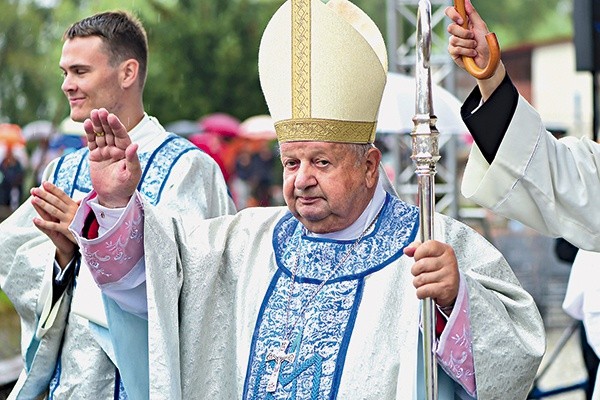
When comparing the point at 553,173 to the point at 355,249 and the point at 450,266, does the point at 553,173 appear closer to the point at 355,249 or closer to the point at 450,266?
the point at 450,266

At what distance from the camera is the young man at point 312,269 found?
371 centimetres

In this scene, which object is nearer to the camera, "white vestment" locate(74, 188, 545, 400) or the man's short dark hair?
"white vestment" locate(74, 188, 545, 400)

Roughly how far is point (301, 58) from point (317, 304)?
2.50 feet

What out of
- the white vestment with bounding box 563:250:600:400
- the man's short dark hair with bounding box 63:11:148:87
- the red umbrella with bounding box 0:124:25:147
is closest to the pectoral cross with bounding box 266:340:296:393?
the man's short dark hair with bounding box 63:11:148:87

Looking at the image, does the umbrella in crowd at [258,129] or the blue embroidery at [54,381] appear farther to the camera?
the umbrella in crowd at [258,129]

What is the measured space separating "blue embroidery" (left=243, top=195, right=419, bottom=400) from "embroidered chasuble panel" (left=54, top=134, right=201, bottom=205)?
35.0 inches

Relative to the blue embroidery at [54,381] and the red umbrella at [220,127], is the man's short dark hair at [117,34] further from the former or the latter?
the red umbrella at [220,127]

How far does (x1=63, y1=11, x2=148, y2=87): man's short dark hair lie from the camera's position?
192 inches

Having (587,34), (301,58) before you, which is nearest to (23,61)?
(587,34)

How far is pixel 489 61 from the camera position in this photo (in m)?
3.21

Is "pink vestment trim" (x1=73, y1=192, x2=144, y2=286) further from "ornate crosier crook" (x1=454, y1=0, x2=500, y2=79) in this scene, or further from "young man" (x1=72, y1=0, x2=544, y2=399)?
"ornate crosier crook" (x1=454, y1=0, x2=500, y2=79)

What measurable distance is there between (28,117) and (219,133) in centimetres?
363

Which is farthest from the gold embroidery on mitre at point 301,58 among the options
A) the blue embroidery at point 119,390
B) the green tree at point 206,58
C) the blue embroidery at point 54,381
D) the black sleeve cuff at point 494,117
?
the green tree at point 206,58

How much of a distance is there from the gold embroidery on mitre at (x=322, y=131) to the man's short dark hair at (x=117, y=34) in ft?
3.88
